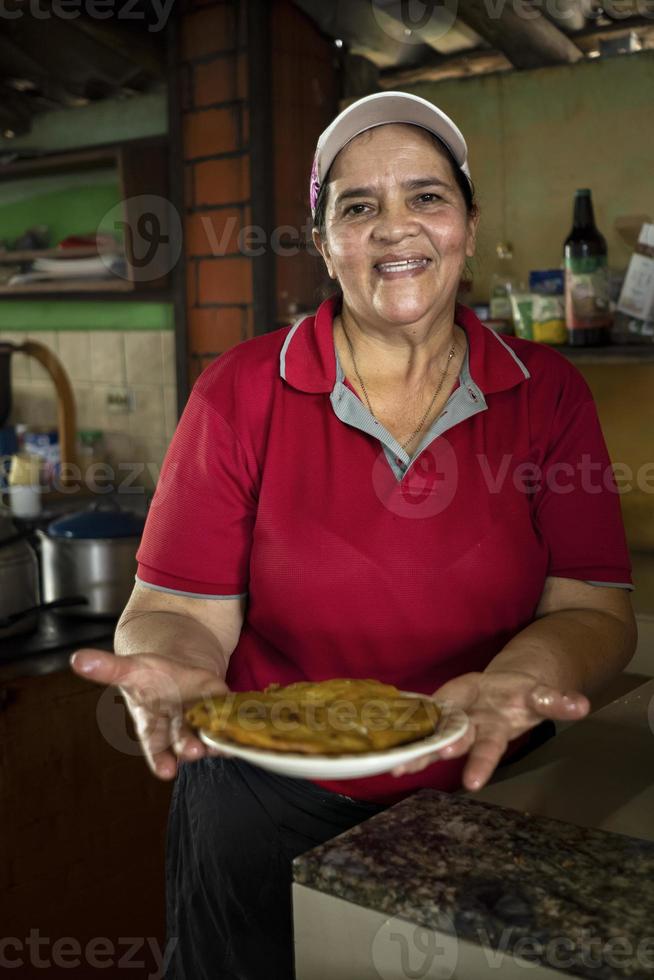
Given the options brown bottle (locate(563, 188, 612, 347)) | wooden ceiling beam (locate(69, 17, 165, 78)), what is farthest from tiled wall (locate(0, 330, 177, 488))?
brown bottle (locate(563, 188, 612, 347))

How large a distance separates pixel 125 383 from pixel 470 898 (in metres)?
2.82

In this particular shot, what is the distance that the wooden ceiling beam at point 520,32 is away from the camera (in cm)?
221

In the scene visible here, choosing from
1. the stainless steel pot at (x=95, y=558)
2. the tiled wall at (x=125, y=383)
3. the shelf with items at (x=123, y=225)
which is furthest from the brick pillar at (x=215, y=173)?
the stainless steel pot at (x=95, y=558)

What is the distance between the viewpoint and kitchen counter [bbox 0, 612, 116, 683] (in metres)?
1.99

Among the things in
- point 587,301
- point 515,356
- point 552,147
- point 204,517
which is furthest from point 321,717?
point 552,147

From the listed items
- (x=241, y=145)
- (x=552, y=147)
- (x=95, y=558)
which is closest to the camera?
(x=95, y=558)

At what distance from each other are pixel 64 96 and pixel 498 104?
5.50 feet

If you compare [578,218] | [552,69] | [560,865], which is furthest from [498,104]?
[560,865]

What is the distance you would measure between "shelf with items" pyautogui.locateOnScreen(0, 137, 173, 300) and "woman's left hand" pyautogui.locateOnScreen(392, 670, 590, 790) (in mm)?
2244

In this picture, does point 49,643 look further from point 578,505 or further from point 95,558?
point 578,505

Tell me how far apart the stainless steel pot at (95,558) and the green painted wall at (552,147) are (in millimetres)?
953

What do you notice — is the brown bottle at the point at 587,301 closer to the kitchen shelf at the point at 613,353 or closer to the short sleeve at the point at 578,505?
the kitchen shelf at the point at 613,353

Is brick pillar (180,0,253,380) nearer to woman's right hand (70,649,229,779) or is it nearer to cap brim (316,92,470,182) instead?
cap brim (316,92,470,182)

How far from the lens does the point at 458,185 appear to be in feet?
4.58
